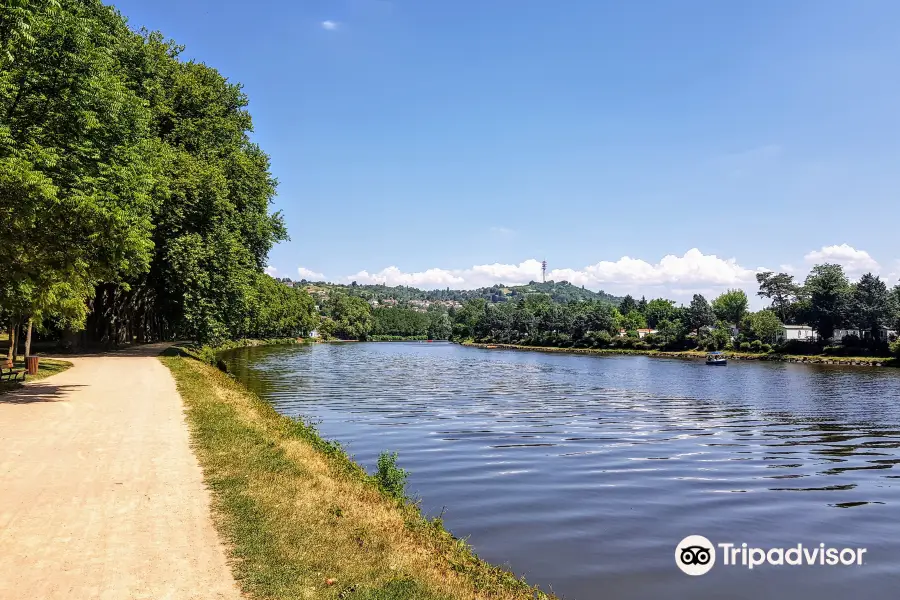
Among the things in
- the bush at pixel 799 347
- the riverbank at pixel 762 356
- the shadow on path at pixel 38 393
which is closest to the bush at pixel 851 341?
the bush at pixel 799 347

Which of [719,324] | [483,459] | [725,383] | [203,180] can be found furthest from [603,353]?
[483,459]

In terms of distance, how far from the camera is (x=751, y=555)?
1236cm

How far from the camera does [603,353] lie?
125 m

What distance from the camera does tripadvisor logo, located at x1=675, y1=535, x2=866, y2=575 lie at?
38.9ft

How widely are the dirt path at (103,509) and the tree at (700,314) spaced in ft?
417

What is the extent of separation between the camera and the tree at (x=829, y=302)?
4063 inches

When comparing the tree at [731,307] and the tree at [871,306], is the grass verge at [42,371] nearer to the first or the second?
the tree at [871,306]

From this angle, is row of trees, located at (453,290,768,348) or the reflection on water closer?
the reflection on water

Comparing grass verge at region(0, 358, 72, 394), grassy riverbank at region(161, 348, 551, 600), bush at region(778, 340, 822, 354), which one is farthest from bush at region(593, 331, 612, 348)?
grassy riverbank at region(161, 348, 551, 600)

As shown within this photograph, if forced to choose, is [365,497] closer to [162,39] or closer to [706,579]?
[706,579]

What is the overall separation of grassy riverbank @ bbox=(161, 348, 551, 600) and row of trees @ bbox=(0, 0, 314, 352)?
878 centimetres

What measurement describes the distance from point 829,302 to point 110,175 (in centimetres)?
11289

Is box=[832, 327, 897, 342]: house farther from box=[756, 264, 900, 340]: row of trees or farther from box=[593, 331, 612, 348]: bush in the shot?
box=[593, 331, 612, 348]: bush

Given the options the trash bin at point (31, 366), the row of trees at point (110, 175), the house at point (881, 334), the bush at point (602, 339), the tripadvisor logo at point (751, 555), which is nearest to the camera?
the tripadvisor logo at point (751, 555)
